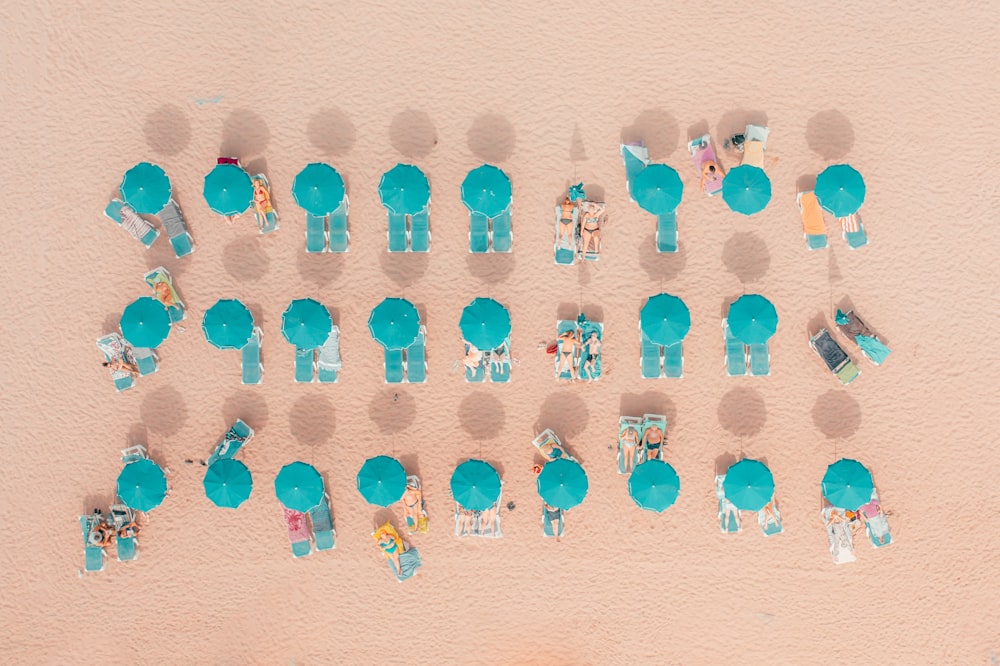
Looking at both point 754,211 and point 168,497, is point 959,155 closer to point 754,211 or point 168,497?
point 754,211

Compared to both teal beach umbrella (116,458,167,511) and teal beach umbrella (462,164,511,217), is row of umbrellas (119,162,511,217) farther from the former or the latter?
teal beach umbrella (116,458,167,511)

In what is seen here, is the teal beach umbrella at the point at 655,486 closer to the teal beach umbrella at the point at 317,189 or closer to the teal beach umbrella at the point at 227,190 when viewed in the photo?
the teal beach umbrella at the point at 317,189

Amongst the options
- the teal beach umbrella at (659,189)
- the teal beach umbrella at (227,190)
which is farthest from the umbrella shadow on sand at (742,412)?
the teal beach umbrella at (227,190)

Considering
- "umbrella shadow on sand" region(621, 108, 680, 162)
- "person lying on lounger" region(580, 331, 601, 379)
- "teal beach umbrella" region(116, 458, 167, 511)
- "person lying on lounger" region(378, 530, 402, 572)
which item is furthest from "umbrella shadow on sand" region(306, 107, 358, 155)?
"person lying on lounger" region(378, 530, 402, 572)

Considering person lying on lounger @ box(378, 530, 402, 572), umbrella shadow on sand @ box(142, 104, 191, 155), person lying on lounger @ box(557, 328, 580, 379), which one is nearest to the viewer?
person lying on lounger @ box(557, 328, 580, 379)

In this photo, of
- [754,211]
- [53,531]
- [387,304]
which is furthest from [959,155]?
[53,531]

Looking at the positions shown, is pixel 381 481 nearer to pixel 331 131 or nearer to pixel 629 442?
pixel 629 442
